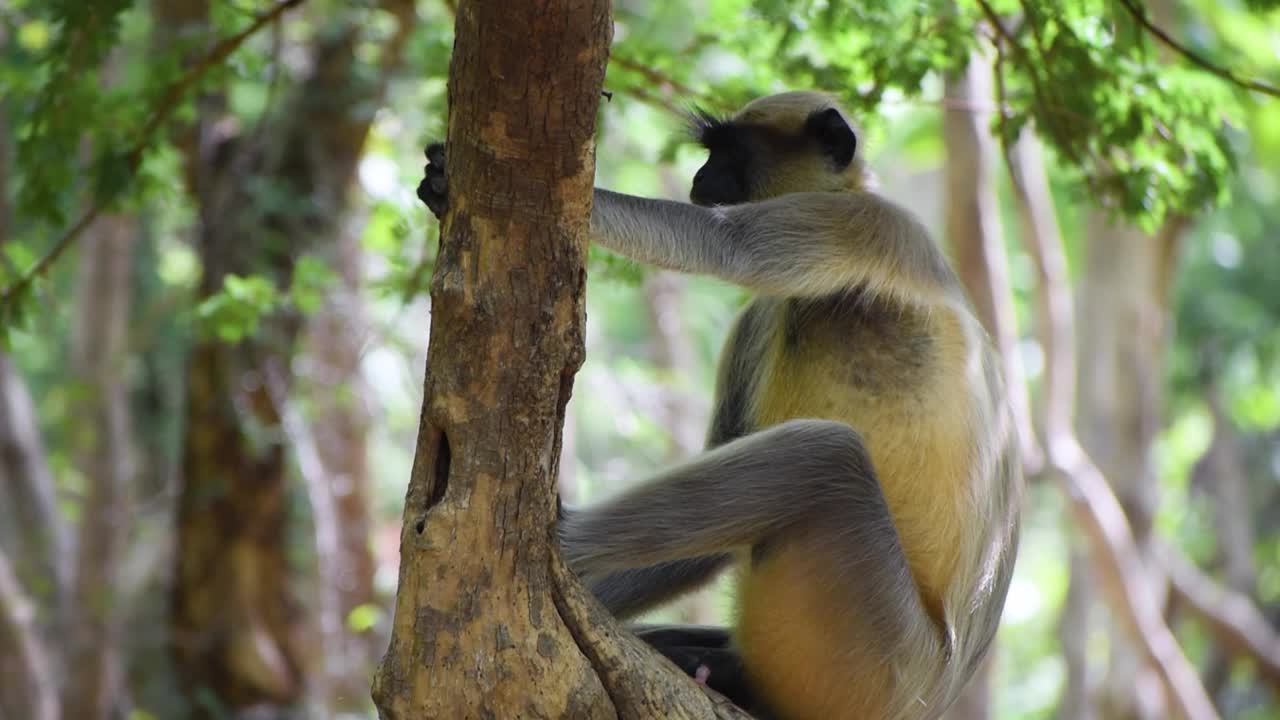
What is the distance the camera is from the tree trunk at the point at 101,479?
317 inches

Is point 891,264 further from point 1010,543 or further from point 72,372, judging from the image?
point 72,372

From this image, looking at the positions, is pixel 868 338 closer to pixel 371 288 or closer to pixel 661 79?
pixel 661 79

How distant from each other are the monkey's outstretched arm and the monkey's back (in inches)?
5.4

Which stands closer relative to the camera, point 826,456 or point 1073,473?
point 826,456

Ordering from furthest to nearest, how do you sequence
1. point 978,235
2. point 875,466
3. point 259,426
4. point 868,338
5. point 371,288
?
point 978,235 → point 259,426 → point 371,288 → point 868,338 → point 875,466

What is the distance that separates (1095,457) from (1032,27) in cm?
795

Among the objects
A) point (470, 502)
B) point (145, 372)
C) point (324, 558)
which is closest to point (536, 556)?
point (470, 502)

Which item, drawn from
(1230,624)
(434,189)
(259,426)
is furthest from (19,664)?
(1230,624)

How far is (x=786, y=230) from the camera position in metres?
3.72

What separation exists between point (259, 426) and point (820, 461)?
4394 mm

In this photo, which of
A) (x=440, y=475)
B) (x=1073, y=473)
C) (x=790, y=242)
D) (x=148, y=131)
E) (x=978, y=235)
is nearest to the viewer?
(x=440, y=475)

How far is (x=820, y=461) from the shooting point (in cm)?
346

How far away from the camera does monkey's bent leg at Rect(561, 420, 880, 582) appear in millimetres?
3377

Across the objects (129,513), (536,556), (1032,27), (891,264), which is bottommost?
(129,513)
